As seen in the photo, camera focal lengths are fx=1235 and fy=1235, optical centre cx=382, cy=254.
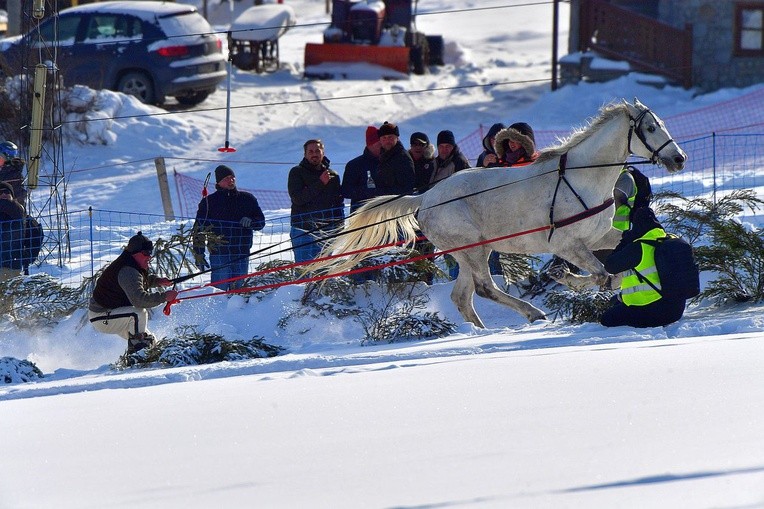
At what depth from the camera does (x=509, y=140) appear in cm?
1000

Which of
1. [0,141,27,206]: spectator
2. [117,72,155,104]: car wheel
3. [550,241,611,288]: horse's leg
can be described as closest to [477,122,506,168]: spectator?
[550,241,611,288]: horse's leg

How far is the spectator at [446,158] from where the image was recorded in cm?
1087

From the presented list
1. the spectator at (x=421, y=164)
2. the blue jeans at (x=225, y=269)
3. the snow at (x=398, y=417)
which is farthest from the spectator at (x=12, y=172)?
the spectator at (x=421, y=164)

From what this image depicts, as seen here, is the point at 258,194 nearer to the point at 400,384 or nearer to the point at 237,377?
the point at 237,377

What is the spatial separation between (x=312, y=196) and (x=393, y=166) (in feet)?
2.57

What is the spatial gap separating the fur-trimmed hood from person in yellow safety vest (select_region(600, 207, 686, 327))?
5.54 ft

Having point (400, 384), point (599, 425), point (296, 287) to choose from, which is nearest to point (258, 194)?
point (296, 287)

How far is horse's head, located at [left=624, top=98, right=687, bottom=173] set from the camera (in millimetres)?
8656

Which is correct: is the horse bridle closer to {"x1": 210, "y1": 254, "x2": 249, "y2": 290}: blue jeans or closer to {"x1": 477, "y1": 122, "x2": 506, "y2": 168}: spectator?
{"x1": 477, "y1": 122, "x2": 506, "y2": 168}: spectator

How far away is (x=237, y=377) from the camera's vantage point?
7699 mm

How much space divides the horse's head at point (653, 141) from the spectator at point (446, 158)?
2.27 meters

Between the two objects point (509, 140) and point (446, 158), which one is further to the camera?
point (446, 158)

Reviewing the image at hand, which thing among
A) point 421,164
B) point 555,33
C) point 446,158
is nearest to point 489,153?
point 446,158

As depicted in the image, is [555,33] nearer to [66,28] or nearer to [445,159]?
[66,28]
